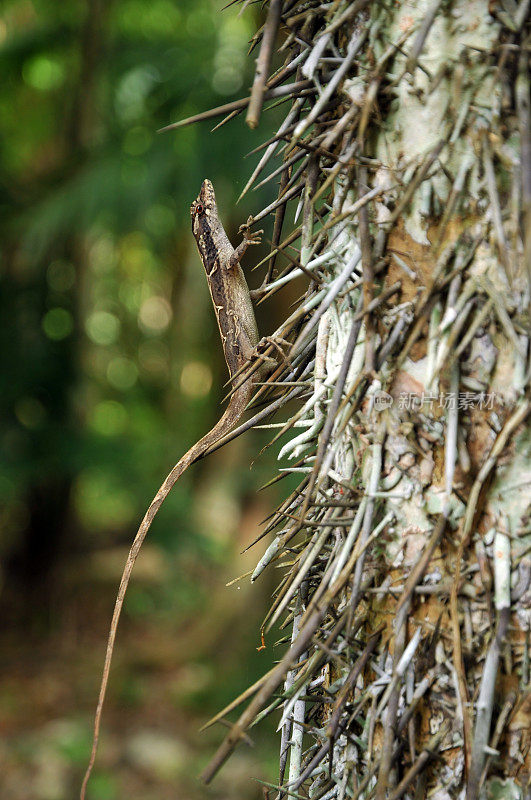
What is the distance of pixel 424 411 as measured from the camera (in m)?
0.78

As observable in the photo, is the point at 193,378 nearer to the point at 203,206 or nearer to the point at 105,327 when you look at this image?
the point at 105,327

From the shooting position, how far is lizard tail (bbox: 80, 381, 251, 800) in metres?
0.87

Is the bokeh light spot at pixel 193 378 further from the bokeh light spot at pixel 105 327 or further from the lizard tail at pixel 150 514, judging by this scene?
the lizard tail at pixel 150 514

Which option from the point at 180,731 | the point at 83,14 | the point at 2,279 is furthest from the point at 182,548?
the point at 83,14

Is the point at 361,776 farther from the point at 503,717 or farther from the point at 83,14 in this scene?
the point at 83,14

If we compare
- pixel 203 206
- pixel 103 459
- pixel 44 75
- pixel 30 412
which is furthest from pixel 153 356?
pixel 203 206

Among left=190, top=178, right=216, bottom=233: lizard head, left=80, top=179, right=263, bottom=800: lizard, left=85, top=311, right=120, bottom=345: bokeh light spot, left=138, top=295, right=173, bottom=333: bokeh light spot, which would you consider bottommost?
left=80, top=179, right=263, bottom=800: lizard

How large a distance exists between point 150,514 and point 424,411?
468 mm

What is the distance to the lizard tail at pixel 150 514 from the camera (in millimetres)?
870

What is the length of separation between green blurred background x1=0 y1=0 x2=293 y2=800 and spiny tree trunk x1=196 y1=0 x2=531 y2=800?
100.0 inches

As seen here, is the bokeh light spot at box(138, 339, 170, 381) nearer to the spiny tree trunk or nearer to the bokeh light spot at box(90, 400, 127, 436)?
the bokeh light spot at box(90, 400, 127, 436)

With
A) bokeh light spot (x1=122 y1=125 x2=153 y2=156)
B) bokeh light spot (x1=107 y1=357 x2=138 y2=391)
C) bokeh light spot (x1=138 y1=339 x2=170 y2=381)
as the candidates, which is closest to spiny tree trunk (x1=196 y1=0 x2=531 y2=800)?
bokeh light spot (x1=122 y1=125 x2=153 y2=156)

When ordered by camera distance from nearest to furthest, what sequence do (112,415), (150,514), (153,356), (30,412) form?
(150,514) < (30,412) < (112,415) < (153,356)

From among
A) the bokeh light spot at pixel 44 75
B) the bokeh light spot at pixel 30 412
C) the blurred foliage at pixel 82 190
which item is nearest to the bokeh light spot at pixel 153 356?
the blurred foliage at pixel 82 190
